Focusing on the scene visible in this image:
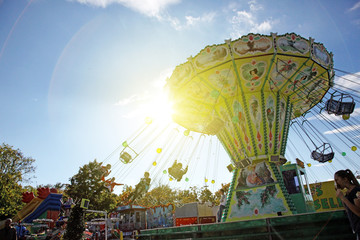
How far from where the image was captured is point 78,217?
10.1m

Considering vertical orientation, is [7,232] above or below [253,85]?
below

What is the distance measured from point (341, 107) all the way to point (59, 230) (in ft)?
47.8

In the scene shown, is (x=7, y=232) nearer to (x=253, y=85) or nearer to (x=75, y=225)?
(x=75, y=225)

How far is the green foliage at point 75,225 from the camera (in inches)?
382

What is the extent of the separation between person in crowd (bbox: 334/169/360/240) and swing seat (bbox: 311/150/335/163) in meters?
11.0

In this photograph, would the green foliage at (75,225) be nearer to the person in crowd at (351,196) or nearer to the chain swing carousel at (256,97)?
the chain swing carousel at (256,97)

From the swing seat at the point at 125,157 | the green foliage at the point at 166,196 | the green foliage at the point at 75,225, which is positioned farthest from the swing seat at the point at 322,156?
the green foliage at the point at 166,196

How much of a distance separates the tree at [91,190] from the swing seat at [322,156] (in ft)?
66.7

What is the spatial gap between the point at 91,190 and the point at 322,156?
73.4 ft

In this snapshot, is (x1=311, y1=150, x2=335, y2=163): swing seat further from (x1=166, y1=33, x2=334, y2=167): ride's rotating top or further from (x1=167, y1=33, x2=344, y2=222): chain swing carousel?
(x1=166, y1=33, x2=334, y2=167): ride's rotating top

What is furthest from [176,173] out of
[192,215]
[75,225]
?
[192,215]

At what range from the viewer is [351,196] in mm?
2551

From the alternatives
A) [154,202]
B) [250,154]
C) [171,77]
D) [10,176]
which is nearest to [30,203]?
[10,176]

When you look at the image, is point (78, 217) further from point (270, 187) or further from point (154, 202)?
point (154, 202)
